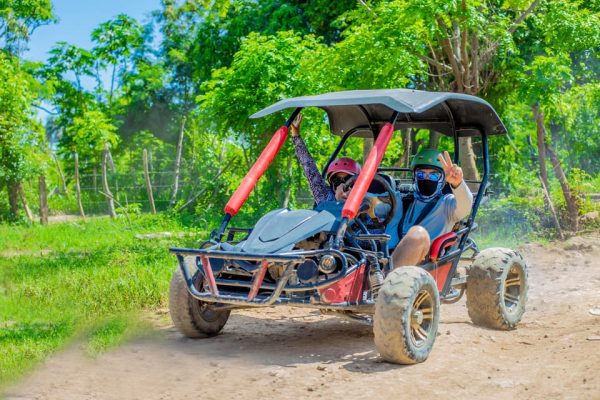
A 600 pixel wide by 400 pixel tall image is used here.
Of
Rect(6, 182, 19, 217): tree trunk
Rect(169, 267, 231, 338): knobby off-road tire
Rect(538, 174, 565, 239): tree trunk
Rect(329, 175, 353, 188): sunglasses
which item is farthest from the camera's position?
Rect(6, 182, 19, 217): tree trunk

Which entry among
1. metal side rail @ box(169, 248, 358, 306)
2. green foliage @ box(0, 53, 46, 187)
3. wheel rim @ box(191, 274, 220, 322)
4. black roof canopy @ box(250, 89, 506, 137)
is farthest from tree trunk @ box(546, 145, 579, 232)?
green foliage @ box(0, 53, 46, 187)

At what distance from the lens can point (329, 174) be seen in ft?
26.5

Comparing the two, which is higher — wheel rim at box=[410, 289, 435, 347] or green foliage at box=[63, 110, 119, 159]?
green foliage at box=[63, 110, 119, 159]

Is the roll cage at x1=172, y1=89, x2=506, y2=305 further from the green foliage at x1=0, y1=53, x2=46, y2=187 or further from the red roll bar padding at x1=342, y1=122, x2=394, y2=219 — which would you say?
the green foliage at x1=0, y1=53, x2=46, y2=187

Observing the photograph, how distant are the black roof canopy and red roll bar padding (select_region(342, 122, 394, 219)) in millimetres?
324

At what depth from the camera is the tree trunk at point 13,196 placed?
22.3 meters

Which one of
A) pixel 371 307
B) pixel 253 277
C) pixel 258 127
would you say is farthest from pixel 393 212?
pixel 258 127

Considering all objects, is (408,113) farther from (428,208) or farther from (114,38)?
(114,38)

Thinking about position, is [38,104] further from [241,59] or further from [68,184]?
[241,59]

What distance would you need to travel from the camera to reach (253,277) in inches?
268

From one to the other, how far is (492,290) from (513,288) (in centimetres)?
60

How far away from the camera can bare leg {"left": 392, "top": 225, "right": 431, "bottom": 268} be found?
733 cm

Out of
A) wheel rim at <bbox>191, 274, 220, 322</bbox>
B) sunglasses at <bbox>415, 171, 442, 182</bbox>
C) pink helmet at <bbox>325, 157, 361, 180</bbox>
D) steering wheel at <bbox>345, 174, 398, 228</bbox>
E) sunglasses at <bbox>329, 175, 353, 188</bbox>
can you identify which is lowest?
wheel rim at <bbox>191, 274, 220, 322</bbox>

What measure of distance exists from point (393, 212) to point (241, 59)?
8.29 meters
